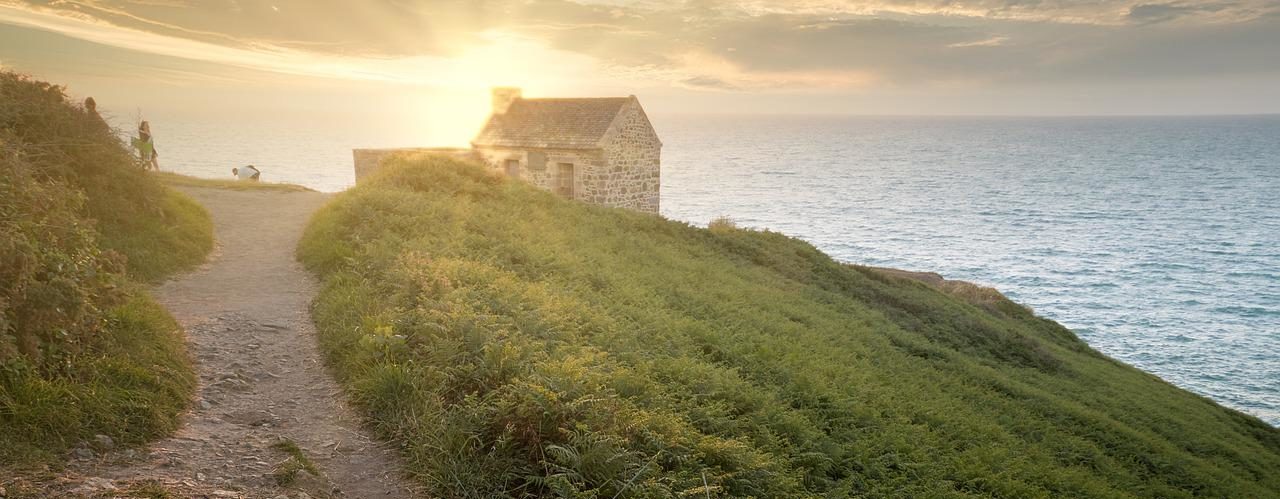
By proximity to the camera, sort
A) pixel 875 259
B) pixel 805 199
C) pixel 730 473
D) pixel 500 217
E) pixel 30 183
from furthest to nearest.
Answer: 1. pixel 805 199
2. pixel 875 259
3. pixel 500 217
4. pixel 30 183
5. pixel 730 473

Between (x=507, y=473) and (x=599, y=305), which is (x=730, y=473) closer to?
(x=507, y=473)

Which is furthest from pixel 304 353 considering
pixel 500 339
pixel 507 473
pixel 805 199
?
pixel 805 199

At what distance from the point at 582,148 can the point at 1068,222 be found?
55.3 m

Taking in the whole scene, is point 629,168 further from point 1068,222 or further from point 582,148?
point 1068,222

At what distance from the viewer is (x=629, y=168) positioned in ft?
103

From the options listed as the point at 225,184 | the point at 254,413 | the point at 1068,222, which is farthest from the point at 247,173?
the point at 1068,222

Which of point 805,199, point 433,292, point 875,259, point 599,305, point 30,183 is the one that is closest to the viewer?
point 30,183

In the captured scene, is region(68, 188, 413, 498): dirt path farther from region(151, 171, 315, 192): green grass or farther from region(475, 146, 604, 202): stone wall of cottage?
region(475, 146, 604, 202): stone wall of cottage

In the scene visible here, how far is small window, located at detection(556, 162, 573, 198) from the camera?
101 ft

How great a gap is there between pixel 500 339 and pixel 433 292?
2063mm

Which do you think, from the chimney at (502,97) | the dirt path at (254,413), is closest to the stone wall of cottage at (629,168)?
the chimney at (502,97)

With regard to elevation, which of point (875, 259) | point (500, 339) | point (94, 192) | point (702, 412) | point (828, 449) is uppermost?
point (94, 192)

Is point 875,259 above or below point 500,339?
below

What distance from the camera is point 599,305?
38.8 ft
